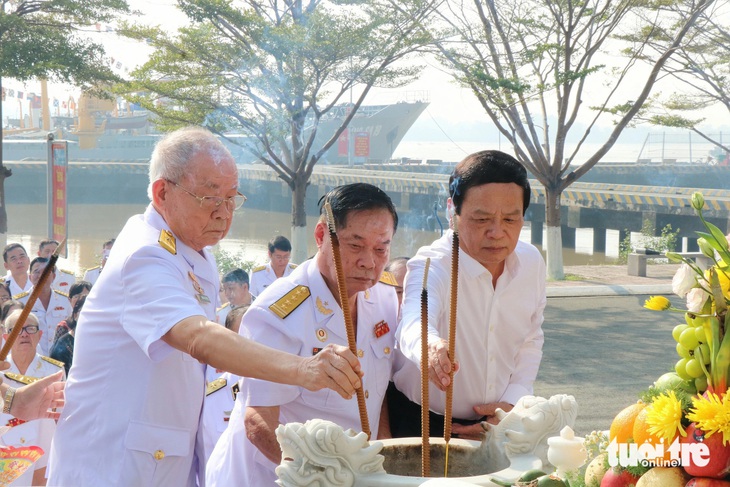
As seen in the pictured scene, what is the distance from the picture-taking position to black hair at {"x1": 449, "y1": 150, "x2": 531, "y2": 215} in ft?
7.77

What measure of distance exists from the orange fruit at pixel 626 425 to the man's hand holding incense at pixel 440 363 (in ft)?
1.75

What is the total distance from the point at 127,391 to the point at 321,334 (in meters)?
0.51

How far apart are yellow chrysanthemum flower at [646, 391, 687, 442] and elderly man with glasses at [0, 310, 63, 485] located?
2045mm

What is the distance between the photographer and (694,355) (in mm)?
1478

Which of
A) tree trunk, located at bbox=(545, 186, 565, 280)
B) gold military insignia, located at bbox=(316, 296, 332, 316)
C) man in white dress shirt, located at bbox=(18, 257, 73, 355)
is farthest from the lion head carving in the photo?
tree trunk, located at bbox=(545, 186, 565, 280)

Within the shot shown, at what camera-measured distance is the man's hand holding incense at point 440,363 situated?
6.69 ft

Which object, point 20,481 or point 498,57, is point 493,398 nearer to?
point 20,481

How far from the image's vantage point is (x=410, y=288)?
2436 mm

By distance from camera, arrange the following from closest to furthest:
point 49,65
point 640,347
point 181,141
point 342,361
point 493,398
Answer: point 342,361 < point 181,141 < point 493,398 < point 640,347 < point 49,65

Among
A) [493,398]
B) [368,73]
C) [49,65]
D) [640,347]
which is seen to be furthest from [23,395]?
[368,73]

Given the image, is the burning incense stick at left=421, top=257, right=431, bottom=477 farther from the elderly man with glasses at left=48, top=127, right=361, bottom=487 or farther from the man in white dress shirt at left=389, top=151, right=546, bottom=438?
the elderly man with glasses at left=48, top=127, right=361, bottom=487

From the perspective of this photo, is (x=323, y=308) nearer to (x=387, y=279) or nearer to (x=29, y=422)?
(x=387, y=279)

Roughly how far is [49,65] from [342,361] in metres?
11.5

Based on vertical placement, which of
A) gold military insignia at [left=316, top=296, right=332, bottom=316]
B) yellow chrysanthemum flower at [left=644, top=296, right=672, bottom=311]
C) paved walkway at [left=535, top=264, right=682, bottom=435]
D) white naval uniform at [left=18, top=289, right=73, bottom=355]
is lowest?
paved walkway at [left=535, top=264, right=682, bottom=435]
